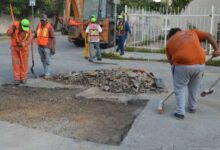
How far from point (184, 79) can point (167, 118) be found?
2.40 ft

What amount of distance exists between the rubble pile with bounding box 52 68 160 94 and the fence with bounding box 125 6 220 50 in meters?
9.14

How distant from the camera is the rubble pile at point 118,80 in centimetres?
1030

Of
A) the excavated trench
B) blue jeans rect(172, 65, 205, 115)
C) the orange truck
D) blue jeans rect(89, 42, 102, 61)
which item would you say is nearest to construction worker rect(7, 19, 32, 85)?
the excavated trench

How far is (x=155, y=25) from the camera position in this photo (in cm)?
2184

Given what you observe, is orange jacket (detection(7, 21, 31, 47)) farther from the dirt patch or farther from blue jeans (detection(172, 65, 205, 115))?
blue jeans (detection(172, 65, 205, 115))

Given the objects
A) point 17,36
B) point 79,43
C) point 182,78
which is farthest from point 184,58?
point 79,43

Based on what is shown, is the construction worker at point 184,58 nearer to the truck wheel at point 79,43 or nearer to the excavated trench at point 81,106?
the excavated trench at point 81,106

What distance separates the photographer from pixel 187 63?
7594mm

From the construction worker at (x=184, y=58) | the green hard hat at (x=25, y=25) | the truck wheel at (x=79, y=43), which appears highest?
the green hard hat at (x=25, y=25)

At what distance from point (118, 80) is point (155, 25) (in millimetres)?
11651

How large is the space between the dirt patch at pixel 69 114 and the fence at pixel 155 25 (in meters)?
11.1

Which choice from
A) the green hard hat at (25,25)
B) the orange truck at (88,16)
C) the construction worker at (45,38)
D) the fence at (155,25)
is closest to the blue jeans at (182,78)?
the green hard hat at (25,25)

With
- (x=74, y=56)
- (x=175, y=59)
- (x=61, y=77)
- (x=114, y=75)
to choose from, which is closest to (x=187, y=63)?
(x=175, y=59)

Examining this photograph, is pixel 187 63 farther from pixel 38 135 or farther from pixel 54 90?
pixel 54 90
